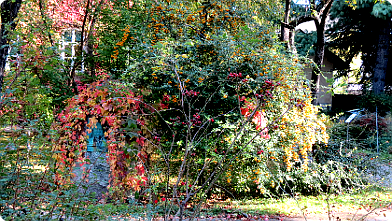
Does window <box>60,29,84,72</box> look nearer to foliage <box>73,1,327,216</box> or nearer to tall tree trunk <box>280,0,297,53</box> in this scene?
foliage <box>73,1,327,216</box>

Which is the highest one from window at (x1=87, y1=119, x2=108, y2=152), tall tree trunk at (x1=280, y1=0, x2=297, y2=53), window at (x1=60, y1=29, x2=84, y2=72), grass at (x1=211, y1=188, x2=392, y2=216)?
tall tree trunk at (x1=280, y1=0, x2=297, y2=53)

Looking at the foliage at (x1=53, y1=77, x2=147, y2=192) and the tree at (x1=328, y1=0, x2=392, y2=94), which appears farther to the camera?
the tree at (x1=328, y1=0, x2=392, y2=94)

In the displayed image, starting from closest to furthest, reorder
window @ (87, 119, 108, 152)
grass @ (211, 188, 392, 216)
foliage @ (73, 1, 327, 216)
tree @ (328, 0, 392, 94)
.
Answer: foliage @ (73, 1, 327, 216)
window @ (87, 119, 108, 152)
grass @ (211, 188, 392, 216)
tree @ (328, 0, 392, 94)

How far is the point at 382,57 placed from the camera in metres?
15.7

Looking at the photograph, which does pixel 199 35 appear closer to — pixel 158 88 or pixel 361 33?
pixel 158 88

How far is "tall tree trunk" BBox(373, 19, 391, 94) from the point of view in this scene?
51.0 feet

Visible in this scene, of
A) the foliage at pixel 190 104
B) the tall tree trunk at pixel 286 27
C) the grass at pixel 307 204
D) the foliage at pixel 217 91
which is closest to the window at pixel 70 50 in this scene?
the foliage at pixel 190 104

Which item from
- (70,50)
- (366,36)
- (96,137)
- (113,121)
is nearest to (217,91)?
(113,121)

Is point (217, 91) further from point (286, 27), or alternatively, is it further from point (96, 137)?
point (286, 27)

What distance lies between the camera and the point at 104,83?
5.02 meters

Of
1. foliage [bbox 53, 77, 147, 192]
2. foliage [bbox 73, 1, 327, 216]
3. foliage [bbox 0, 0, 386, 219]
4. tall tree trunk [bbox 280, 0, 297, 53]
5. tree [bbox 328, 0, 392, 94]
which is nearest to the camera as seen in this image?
foliage [bbox 53, 77, 147, 192]

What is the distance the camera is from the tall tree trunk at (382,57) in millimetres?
15547

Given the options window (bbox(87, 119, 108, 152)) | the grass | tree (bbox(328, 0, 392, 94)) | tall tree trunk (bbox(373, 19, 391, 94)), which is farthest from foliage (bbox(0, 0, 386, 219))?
tree (bbox(328, 0, 392, 94))

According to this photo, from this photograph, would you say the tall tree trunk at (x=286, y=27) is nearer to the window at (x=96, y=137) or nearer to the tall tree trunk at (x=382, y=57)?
the window at (x=96, y=137)
